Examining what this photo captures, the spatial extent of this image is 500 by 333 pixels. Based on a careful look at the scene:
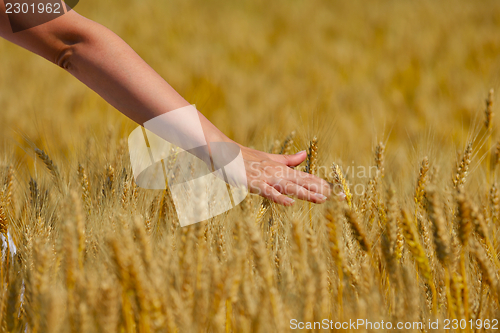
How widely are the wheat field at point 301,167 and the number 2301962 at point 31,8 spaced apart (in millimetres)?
320

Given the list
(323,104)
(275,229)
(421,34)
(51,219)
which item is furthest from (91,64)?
(421,34)

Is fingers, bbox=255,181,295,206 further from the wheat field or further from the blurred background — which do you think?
the blurred background

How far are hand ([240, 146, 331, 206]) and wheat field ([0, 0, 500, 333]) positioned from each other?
0.03m

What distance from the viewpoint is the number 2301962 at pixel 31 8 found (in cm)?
68

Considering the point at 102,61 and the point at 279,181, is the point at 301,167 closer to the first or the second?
the point at 279,181

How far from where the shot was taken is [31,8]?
2.27 ft

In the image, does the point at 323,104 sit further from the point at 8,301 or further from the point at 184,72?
the point at 8,301

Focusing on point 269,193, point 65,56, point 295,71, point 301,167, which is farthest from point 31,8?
point 295,71

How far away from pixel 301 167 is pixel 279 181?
0.25m

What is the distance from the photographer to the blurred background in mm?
2154

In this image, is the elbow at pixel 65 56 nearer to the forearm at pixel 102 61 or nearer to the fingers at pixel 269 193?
the forearm at pixel 102 61

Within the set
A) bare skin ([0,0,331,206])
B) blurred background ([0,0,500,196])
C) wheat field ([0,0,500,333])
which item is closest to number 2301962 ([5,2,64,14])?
bare skin ([0,0,331,206])

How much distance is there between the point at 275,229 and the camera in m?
0.77

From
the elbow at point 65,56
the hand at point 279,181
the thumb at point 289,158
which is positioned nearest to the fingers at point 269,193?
the hand at point 279,181
